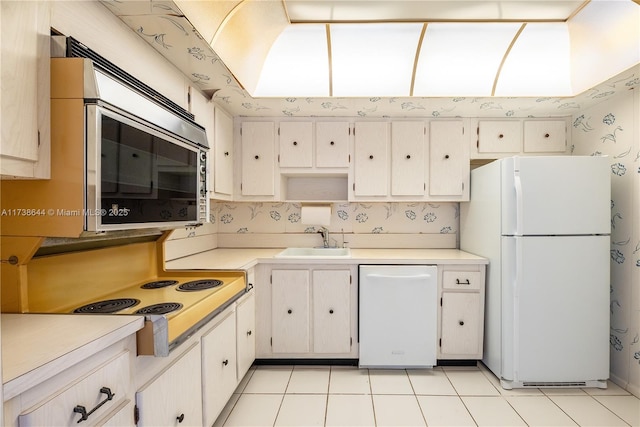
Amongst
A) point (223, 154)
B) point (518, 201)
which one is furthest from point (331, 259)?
point (518, 201)

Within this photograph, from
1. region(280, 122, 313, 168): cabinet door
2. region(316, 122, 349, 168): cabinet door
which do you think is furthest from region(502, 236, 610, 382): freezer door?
region(280, 122, 313, 168): cabinet door

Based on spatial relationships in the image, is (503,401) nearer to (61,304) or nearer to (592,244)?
(592,244)

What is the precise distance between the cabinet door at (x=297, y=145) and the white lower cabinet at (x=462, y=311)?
59.2 inches

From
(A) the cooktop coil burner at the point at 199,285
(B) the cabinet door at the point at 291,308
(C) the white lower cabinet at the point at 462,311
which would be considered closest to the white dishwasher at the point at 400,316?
(C) the white lower cabinet at the point at 462,311

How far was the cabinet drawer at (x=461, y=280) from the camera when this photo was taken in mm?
2631

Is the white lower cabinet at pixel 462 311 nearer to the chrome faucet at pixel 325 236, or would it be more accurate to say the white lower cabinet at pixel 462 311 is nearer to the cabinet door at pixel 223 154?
the chrome faucet at pixel 325 236

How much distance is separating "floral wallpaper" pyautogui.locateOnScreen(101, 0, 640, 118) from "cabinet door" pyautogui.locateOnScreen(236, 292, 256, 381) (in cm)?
150

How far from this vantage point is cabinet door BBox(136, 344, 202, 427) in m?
1.17

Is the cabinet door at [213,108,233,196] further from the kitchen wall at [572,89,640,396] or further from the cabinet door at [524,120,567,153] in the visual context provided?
the kitchen wall at [572,89,640,396]

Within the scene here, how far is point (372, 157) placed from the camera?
2965 millimetres

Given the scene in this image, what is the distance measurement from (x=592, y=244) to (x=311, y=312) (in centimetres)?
210

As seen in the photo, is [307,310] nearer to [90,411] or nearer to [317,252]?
[317,252]

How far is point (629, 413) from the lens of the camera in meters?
2.09

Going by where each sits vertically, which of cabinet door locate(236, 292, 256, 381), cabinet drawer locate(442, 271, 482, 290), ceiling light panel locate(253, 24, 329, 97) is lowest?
cabinet door locate(236, 292, 256, 381)
